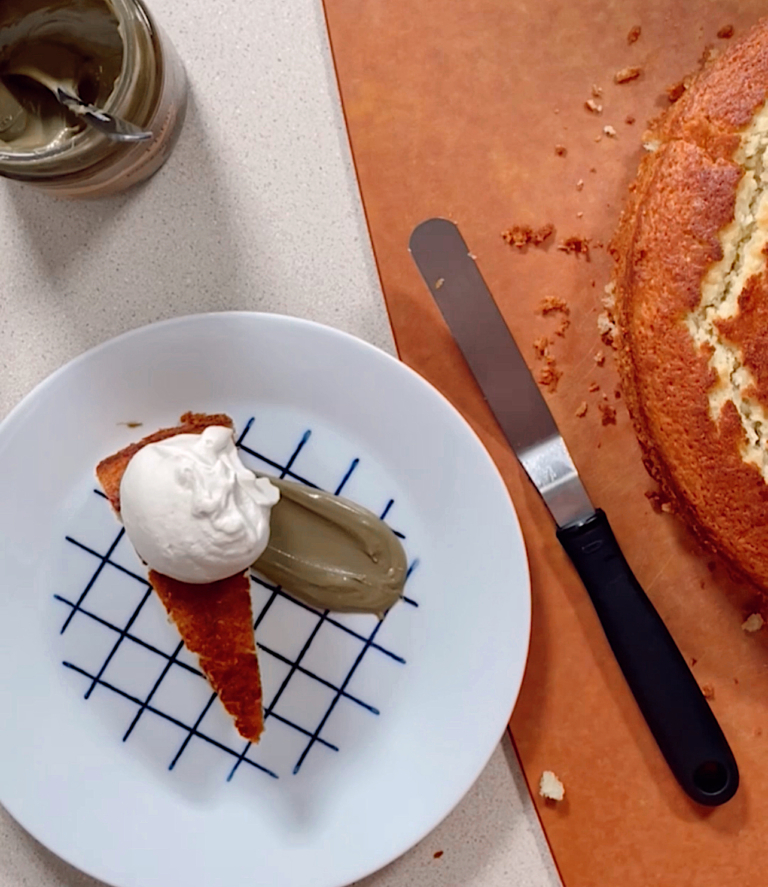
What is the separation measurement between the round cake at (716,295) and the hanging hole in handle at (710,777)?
11.2 inches

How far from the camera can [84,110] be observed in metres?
0.85

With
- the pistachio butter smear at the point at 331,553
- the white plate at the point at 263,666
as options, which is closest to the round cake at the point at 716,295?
the white plate at the point at 263,666

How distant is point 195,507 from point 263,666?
25 cm

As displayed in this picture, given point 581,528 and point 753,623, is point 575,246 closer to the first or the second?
point 581,528

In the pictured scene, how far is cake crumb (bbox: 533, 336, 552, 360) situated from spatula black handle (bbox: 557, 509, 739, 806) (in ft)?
0.68

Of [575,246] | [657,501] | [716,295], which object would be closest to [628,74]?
[575,246]

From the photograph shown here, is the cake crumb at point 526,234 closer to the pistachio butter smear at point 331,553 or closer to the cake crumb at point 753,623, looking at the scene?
the pistachio butter smear at point 331,553

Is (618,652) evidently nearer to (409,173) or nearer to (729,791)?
(729,791)

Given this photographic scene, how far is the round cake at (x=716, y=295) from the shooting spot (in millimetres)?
906

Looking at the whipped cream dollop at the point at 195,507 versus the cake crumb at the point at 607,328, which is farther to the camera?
the cake crumb at the point at 607,328

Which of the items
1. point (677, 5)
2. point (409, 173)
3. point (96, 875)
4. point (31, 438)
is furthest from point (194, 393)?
point (677, 5)

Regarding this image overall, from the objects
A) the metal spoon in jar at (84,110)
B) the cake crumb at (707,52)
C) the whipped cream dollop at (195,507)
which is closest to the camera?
the metal spoon in jar at (84,110)

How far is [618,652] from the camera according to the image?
1082 millimetres

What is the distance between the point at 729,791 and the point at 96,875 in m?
0.79
